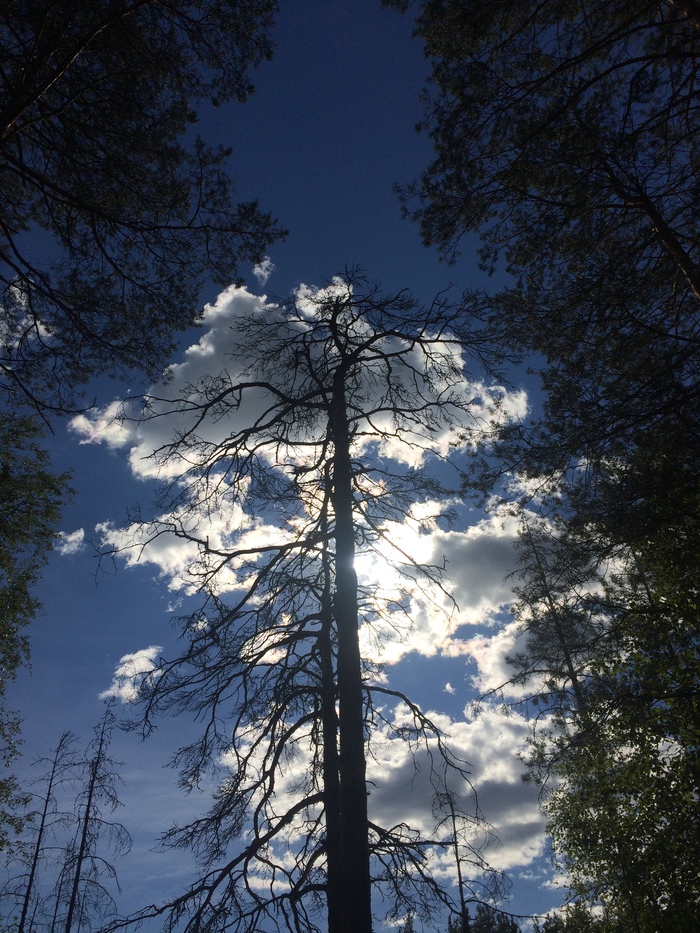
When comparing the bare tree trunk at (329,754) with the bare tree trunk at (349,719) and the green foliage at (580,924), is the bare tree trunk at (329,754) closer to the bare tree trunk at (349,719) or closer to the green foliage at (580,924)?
the bare tree trunk at (349,719)

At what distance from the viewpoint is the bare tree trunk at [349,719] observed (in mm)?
4199

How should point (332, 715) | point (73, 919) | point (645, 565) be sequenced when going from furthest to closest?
1. point (73, 919)
2. point (645, 565)
3. point (332, 715)

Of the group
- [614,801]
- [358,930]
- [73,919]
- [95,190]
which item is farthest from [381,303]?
[73,919]

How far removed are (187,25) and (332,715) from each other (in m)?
8.25

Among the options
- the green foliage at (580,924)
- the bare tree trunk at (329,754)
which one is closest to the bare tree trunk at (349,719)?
the bare tree trunk at (329,754)

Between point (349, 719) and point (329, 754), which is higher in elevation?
point (329, 754)

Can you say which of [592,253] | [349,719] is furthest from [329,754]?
[592,253]

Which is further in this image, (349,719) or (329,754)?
(329,754)

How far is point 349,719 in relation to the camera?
15.7 ft

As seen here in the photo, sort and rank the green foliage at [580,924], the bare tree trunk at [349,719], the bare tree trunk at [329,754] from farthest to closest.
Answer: the green foliage at [580,924], the bare tree trunk at [329,754], the bare tree trunk at [349,719]

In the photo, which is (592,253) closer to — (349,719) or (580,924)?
(349,719)

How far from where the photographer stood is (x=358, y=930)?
4102 mm

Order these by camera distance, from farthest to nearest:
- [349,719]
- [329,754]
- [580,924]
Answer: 1. [580,924]
2. [329,754]
3. [349,719]

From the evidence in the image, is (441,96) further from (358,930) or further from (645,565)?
(358,930)
